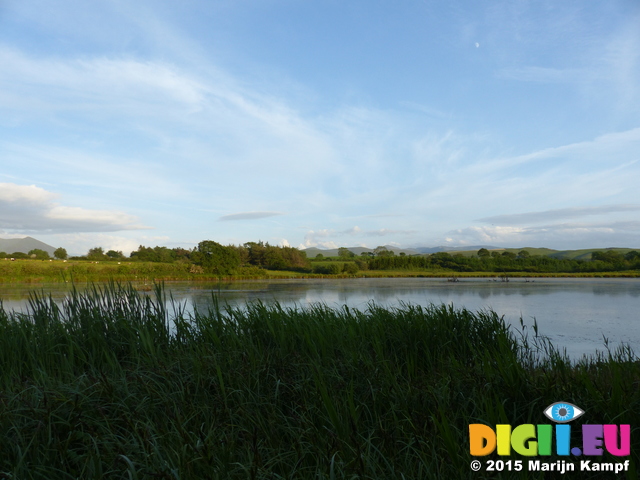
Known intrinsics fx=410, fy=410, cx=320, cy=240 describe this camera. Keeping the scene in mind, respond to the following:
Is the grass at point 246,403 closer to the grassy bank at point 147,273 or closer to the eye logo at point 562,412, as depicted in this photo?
the eye logo at point 562,412

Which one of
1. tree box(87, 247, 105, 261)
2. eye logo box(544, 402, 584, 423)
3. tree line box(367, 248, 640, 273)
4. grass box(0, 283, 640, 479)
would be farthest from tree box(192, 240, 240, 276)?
eye logo box(544, 402, 584, 423)

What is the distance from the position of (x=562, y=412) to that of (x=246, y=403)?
97.2 inches

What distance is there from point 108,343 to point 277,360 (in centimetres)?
247

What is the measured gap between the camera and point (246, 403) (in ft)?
11.0

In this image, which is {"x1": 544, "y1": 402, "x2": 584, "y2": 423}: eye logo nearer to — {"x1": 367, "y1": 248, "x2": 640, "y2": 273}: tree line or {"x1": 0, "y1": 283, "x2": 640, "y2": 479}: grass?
{"x1": 0, "y1": 283, "x2": 640, "y2": 479}: grass

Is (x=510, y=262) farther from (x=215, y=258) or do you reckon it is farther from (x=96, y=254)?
(x=96, y=254)

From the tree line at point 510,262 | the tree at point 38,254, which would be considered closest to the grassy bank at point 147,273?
the tree line at point 510,262

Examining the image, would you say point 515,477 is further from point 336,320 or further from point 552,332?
point 552,332

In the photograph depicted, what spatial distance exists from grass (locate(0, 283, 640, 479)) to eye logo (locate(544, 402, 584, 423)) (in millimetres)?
106

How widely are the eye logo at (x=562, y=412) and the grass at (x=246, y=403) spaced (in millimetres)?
106

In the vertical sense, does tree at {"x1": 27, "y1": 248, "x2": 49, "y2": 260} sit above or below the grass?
above

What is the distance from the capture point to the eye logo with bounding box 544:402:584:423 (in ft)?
10.0

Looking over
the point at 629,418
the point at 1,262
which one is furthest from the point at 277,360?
the point at 1,262

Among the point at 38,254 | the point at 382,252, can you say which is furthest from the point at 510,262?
the point at 38,254
